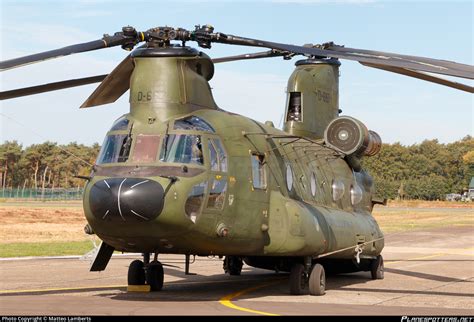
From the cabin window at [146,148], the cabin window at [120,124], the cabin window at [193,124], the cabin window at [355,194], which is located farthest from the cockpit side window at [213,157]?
the cabin window at [355,194]

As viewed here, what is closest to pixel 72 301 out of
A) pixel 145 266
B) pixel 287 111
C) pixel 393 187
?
pixel 145 266

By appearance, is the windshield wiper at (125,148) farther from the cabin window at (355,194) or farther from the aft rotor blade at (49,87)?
the cabin window at (355,194)

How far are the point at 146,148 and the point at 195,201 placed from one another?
53.6 inches

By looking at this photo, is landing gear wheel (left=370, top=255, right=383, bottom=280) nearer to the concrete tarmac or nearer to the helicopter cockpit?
the concrete tarmac

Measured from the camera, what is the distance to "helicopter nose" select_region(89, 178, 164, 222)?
1309cm

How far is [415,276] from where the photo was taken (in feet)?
71.9

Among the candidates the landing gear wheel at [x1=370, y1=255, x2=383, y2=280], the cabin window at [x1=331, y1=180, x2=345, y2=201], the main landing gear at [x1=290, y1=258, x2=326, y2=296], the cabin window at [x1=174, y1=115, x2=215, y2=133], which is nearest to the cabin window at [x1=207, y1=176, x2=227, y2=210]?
the cabin window at [x1=174, y1=115, x2=215, y2=133]

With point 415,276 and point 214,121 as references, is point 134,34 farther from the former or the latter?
point 415,276

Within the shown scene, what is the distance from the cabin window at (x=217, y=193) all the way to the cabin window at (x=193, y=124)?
39.1 inches

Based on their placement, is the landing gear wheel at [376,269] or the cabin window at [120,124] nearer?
the cabin window at [120,124]

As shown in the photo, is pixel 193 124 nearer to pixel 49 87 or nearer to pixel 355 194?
pixel 49 87

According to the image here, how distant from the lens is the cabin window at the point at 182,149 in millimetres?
13992

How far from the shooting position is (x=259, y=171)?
51.6ft

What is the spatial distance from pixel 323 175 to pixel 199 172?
19.5 ft
